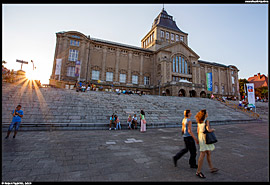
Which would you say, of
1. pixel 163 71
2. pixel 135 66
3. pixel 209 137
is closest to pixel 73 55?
pixel 135 66

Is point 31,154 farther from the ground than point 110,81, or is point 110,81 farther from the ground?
point 110,81

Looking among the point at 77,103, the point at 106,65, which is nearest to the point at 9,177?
the point at 77,103

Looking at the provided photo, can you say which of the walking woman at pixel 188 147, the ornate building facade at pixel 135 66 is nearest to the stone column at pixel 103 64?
the ornate building facade at pixel 135 66

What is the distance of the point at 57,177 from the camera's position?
10.6 feet

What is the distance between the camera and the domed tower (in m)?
44.1

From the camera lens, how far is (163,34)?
45688 millimetres

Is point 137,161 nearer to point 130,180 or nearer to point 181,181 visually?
point 130,180

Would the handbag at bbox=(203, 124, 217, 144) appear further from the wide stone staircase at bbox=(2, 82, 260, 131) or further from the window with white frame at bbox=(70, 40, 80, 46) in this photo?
the window with white frame at bbox=(70, 40, 80, 46)

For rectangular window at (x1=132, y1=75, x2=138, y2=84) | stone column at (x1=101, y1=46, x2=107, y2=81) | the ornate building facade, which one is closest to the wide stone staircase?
the ornate building facade

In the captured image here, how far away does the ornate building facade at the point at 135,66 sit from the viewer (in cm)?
3056

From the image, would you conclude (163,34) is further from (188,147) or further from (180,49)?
(188,147)

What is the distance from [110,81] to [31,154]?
30309 millimetres

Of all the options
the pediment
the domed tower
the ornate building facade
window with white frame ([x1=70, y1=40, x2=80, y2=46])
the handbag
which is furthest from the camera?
the domed tower

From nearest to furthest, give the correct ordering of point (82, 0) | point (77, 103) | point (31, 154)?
point (82, 0)
point (31, 154)
point (77, 103)
